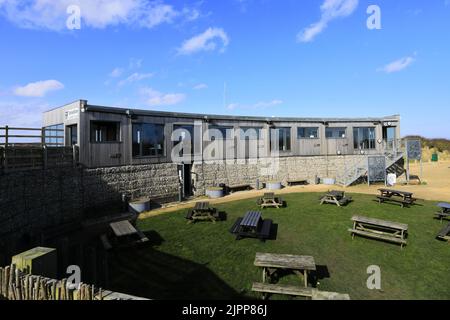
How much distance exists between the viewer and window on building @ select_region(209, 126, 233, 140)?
70.2 feet

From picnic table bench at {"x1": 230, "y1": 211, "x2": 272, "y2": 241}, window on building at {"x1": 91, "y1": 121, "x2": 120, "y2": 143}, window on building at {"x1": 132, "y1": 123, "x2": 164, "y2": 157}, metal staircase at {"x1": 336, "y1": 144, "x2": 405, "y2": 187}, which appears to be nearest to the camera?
picnic table bench at {"x1": 230, "y1": 211, "x2": 272, "y2": 241}

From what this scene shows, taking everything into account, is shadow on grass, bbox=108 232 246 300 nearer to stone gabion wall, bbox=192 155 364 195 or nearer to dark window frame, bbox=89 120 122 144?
dark window frame, bbox=89 120 122 144

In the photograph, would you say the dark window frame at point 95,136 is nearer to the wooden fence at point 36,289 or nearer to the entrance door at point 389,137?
the wooden fence at point 36,289

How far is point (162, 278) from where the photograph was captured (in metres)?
7.66

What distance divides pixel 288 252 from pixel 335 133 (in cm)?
2000

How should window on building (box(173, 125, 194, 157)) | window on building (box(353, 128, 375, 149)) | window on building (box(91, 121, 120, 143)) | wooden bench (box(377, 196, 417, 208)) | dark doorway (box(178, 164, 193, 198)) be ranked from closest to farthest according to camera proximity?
wooden bench (box(377, 196, 417, 208)) → window on building (box(91, 121, 120, 143)) → window on building (box(173, 125, 194, 157)) → dark doorway (box(178, 164, 193, 198)) → window on building (box(353, 128, 375, 149))

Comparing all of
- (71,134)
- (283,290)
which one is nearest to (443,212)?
(283,290)

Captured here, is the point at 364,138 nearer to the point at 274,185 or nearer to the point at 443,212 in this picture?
the point at 274,185

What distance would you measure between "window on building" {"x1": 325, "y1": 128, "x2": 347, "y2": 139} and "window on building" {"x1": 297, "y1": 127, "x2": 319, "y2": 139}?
1.19 m

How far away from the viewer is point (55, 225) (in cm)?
1225

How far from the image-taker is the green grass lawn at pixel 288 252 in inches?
274

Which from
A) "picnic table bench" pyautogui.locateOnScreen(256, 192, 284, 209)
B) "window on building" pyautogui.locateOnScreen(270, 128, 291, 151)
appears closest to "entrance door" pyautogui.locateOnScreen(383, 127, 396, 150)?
→ "window on building" pyautogui.locateOnScreen(270, 128, 291, 151)

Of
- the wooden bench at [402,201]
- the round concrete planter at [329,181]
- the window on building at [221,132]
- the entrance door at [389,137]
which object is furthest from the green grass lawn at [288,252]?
the entrance door at [389,137]

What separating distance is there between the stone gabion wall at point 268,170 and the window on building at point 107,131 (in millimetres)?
6693
